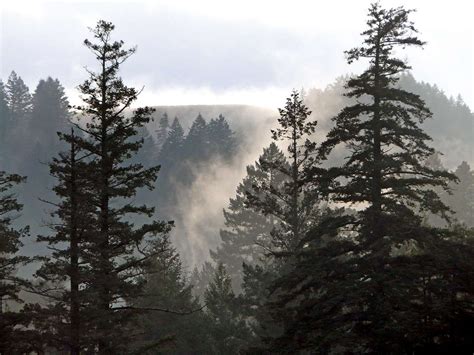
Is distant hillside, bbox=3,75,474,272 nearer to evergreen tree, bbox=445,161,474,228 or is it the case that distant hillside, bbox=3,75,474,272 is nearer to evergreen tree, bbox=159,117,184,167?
evergreen tree, bbox=159,117,184,167

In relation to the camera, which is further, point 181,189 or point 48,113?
point 48,113

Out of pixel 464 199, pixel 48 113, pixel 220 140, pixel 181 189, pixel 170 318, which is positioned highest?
pixel 48 113

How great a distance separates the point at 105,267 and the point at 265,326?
11174 mm

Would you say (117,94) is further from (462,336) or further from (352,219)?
(462,336)

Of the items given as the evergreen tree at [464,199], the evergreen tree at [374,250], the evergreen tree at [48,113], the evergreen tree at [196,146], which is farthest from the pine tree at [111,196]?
the evergreen tree at [48,113]

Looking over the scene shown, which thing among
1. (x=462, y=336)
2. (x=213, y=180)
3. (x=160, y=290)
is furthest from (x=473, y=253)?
(x=213, y=180)

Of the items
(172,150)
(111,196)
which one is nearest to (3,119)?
(172,150)

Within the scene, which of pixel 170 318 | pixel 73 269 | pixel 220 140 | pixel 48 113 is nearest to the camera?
pixel 73 269

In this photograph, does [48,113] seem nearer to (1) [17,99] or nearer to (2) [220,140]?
(1) [17,99]

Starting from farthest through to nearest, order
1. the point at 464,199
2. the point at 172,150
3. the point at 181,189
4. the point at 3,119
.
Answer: the point at 3,119, the point at 181,189, the point at 172,150, the point at 464,199

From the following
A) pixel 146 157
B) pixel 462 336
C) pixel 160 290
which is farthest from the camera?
pixel 146 157

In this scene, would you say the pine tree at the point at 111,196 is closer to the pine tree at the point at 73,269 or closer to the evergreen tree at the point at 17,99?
the pine tree at the point at 73,269

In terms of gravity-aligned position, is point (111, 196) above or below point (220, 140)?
below

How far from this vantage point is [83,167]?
17.3m
